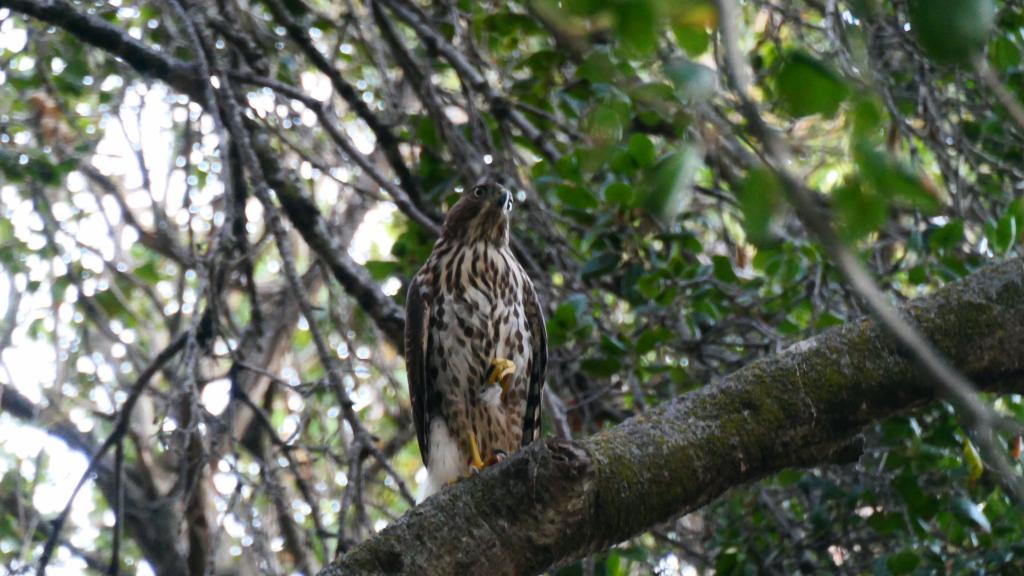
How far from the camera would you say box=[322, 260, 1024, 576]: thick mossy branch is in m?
2.27

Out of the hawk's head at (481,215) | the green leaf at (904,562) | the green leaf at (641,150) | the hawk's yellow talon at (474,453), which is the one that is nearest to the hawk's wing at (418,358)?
the hawk's yellow talon at (474,453)

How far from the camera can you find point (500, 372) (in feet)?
13.1

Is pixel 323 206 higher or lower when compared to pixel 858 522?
higher

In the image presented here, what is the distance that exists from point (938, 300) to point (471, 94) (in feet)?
6.71

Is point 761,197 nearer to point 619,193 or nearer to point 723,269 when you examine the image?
point 619,193

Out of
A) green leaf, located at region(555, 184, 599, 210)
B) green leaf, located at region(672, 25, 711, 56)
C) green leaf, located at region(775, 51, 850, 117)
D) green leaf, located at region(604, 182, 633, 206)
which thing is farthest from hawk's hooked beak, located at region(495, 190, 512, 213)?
green leaf, located at region(775, 51, 850, 117)

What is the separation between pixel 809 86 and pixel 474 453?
3.13 meters

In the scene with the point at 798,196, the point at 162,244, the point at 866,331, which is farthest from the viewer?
the point at 162,244

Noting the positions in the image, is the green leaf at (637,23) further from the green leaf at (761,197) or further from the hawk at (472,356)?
the hawk at (472,356)

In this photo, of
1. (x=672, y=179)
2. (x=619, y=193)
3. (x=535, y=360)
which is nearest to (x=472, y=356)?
(x=535, y=360)

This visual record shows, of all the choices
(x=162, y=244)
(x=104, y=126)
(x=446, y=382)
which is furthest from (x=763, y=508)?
(x=104, y=126)

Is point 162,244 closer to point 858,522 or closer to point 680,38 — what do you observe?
point 858,522

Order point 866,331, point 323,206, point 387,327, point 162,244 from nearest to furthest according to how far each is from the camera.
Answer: point 866,331 < point 387,327 < point 162,244 < point 323,206

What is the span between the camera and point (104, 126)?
6.36 m
